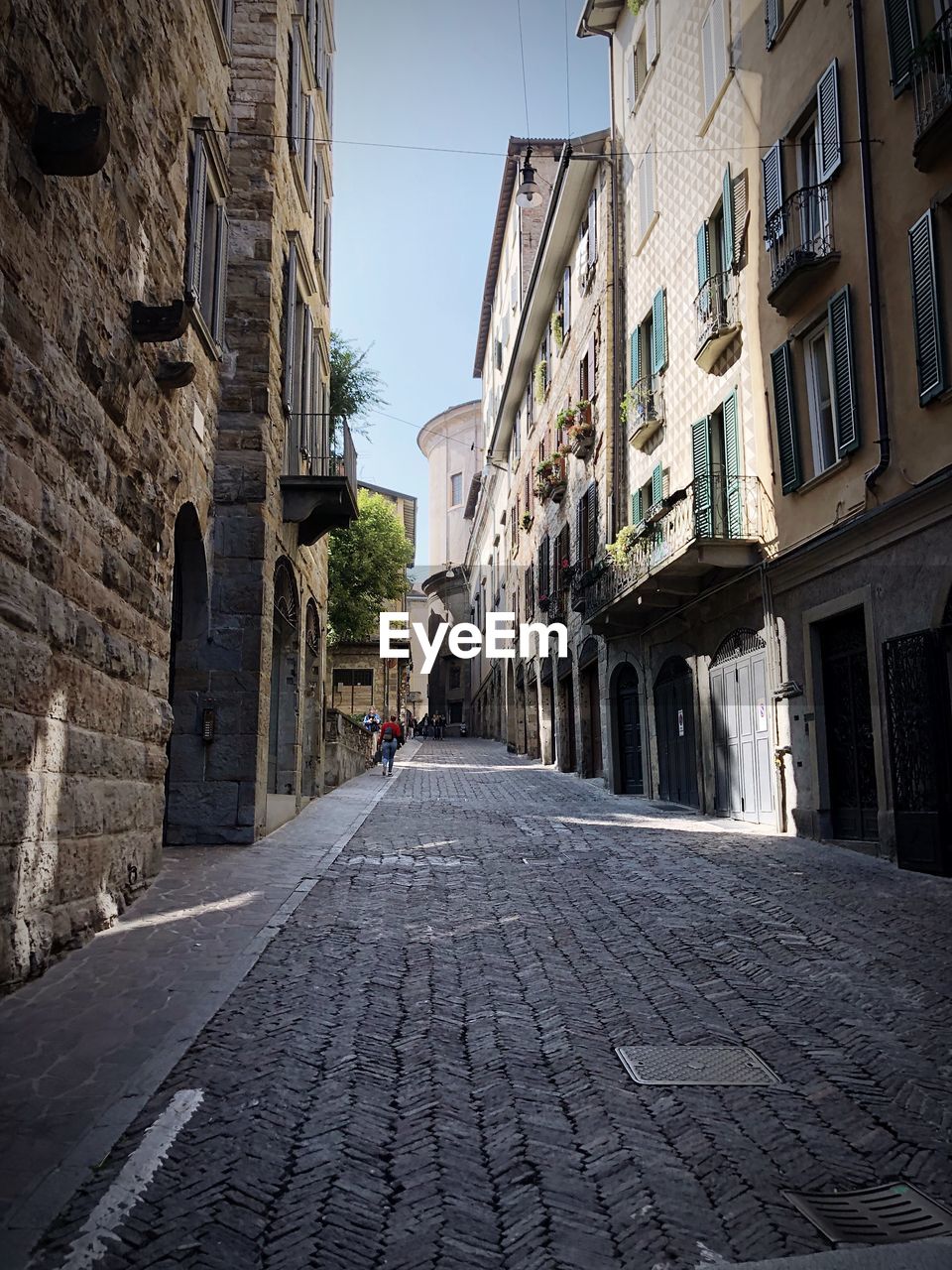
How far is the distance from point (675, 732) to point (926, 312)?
9.34 metres

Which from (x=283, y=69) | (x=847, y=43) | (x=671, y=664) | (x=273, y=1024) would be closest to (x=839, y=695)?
(x=671, y=664)

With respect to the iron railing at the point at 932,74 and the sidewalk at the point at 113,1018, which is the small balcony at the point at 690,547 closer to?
the iron railing at the point at 932,74

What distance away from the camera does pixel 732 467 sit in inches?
580

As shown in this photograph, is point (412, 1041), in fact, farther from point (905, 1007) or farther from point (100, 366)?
point (100, 366)

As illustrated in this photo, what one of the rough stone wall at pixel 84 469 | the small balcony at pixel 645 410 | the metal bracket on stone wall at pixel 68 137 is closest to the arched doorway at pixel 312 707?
the small balcony at pixel 645 410

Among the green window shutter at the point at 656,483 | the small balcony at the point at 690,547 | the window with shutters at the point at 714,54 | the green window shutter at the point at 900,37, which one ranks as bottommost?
the small balcony at the point at 690,547

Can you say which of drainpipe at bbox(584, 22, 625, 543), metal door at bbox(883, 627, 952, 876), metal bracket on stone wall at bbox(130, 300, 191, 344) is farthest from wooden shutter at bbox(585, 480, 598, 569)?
metal bracket on stone wall at bbox(130, 300, 191, 344)

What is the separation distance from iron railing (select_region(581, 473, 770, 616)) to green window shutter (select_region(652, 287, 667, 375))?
344 centimetres

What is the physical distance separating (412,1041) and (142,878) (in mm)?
4051

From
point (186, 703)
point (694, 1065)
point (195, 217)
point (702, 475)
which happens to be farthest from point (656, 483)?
point (694, 1065)

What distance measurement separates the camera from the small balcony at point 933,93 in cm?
913

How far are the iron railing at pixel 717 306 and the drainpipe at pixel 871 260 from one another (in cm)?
352

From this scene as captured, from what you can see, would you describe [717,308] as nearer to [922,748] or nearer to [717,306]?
[717,306]

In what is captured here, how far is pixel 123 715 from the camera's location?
7266 millimetres
